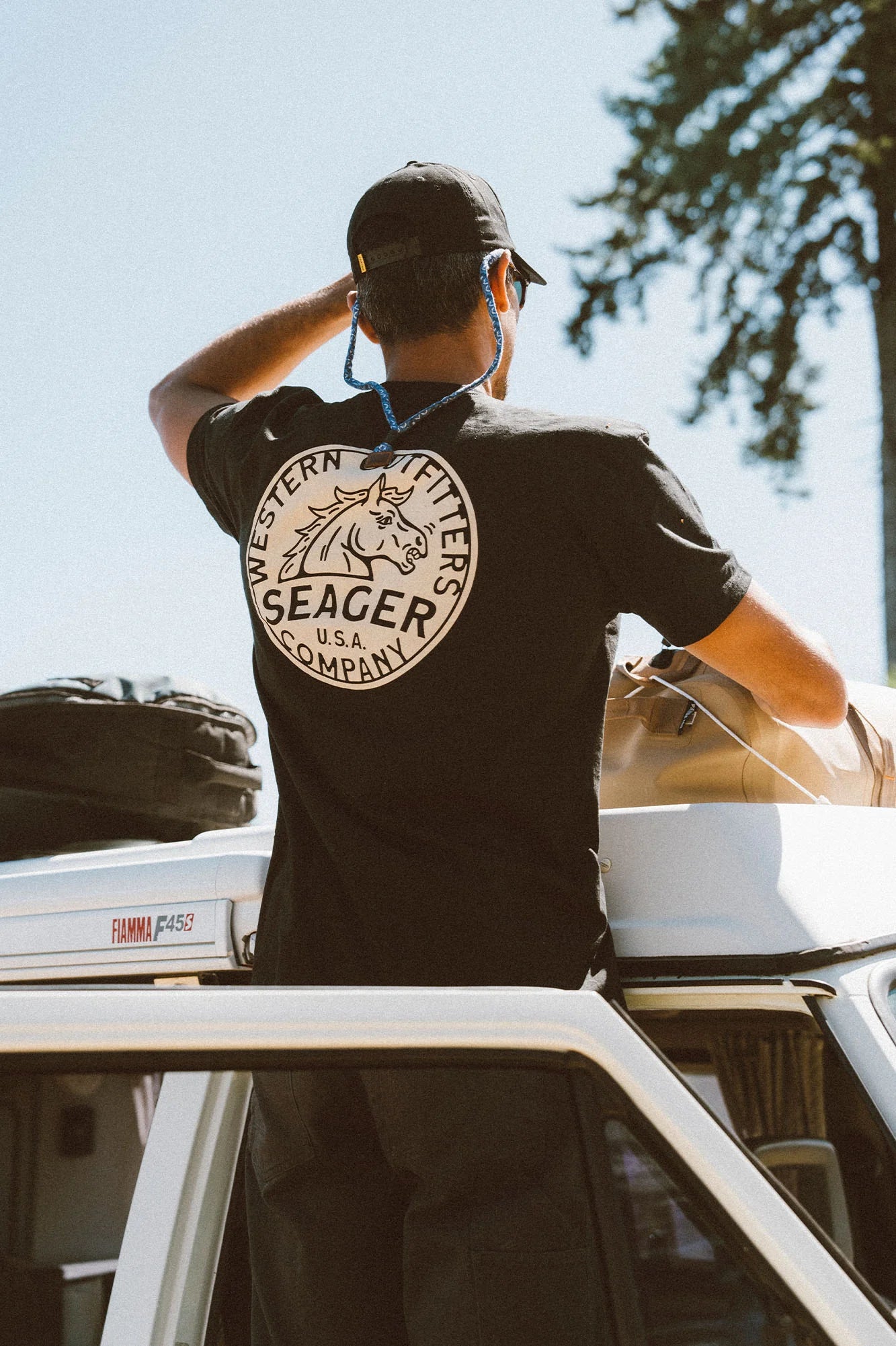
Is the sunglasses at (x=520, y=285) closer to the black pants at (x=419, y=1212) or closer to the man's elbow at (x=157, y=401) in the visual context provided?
the man's elbow at (x=157, y=401)

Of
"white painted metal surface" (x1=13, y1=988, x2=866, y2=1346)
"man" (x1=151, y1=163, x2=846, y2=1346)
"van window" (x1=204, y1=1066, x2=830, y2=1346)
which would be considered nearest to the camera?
"white painted metal surface" (x1=13, y1=988, x2=866, y2=1346)

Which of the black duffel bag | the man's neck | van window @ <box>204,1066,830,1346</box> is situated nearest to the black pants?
van window @ <box>204,1066,830,1346</box>

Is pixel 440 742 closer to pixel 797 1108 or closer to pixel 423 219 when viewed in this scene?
pixel 423 219

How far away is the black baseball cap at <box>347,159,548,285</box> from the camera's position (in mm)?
1567

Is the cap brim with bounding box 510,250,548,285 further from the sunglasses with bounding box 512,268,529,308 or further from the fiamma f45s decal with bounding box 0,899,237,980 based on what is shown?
the fiamma f45s decal with bounding box 0,899,237,980

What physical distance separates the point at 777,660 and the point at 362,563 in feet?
1.63

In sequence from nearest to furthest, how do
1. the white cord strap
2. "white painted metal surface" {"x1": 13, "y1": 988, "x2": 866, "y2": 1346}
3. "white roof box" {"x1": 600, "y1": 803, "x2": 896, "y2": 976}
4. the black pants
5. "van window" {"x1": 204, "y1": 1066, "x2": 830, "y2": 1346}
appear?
"white painted metal surface" {"x1": 13, "y1": 988, "x2": 866, "y2": 1346} → "van window" {"x1": 204, "y1": 1066, "x2": 830, "y2": 1346} → the black pants → "white roof box" {"x1": 600, "y1": 803, "x2": 896, "y2": 976} → the white cord strap

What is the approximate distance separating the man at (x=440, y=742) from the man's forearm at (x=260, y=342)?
0.41 metres

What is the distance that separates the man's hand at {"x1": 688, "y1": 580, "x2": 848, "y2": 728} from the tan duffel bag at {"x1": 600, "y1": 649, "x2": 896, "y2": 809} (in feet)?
0.77

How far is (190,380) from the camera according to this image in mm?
1858

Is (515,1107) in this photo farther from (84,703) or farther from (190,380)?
(84,703)

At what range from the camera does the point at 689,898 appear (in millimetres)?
1546

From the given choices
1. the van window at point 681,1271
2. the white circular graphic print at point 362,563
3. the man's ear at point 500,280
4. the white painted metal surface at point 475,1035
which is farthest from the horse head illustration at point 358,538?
the van window at point 681,1271

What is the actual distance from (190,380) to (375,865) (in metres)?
0.86
